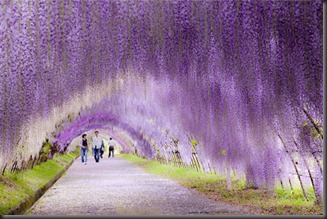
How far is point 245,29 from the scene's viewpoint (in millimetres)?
7535

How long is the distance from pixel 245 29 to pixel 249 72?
2.20ft

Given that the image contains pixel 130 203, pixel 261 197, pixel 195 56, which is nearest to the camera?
pixel 195 56

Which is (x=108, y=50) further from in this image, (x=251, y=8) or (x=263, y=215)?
(x=263, y=215)

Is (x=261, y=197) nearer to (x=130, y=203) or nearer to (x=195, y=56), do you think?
(x=130, y=203)

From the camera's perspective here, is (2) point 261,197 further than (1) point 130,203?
Yes

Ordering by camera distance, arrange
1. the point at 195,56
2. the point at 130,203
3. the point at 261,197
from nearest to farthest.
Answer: the point at 195,56 → the point at 130,203 → the point at 261,197

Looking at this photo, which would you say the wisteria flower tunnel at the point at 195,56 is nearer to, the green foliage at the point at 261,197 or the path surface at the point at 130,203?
the green foliage at the point at 261,197

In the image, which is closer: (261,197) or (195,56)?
(195,56)

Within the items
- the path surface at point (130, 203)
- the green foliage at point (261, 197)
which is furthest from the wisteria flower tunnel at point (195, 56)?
the path surface at point (130, 203)

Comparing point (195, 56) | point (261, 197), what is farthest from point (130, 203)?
point (195, 56)

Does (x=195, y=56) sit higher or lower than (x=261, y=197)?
higher

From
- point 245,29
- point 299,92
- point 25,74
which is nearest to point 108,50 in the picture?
point 25,74

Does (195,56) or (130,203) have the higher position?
(195,56)

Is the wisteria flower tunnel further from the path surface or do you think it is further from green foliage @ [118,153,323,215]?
the path surface
